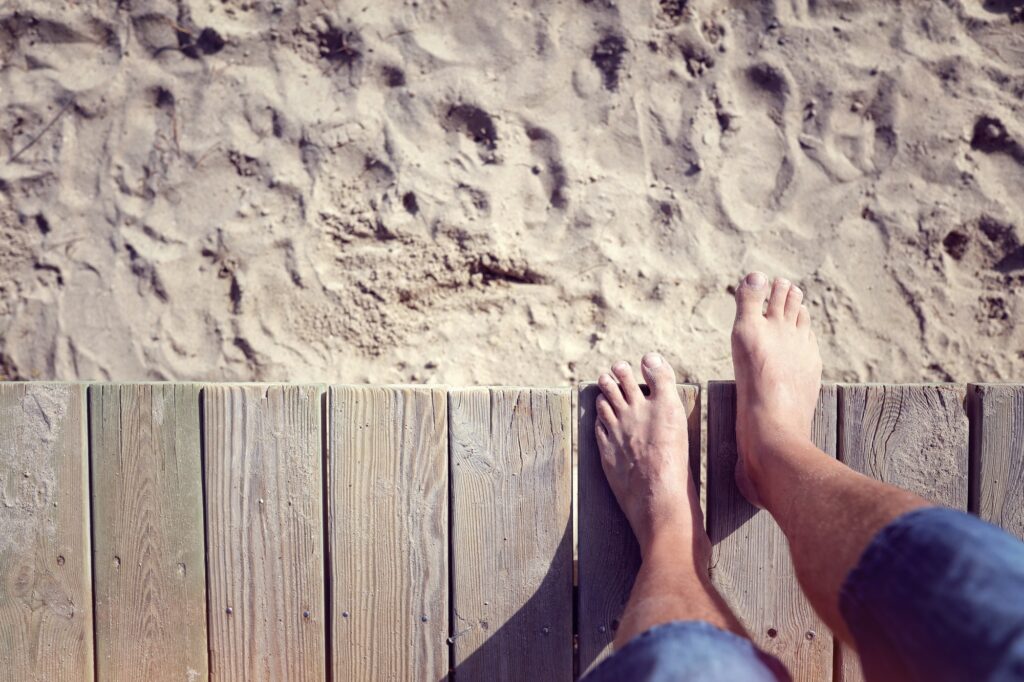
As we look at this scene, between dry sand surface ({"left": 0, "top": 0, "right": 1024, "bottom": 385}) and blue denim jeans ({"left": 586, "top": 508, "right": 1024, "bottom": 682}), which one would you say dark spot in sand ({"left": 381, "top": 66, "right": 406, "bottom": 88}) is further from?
blue denim jeans ({"left": 586, "top": 508, "right": 1024, "bottom": 682})

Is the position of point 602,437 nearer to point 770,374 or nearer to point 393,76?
point 770,374

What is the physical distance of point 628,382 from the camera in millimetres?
1380

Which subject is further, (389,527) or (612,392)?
(612,392)

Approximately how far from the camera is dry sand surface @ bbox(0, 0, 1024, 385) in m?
1.68

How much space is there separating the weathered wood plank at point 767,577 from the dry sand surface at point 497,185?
0.47 m

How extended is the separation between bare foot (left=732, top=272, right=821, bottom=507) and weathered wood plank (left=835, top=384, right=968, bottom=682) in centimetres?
10

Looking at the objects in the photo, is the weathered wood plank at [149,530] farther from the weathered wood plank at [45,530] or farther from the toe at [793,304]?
the toe at [793,304]

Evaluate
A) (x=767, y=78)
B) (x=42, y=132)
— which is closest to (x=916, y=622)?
(x=767, y=78)

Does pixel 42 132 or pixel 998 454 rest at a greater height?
pixel 42 132

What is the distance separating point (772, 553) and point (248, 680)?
3.57 ft

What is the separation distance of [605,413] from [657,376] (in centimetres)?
14

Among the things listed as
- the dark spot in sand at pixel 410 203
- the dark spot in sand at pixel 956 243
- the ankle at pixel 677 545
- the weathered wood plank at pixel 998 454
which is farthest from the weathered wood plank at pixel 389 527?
the dark spot in sand at pixel 956 243

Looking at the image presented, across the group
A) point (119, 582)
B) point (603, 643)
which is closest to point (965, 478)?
point (603, 643)

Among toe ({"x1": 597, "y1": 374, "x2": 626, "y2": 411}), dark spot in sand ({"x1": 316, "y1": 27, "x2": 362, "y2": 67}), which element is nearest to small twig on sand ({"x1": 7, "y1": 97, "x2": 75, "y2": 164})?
dark spot in sand ({"x1": 316, "y1": 27, "x2": 362, "y2": 67})
